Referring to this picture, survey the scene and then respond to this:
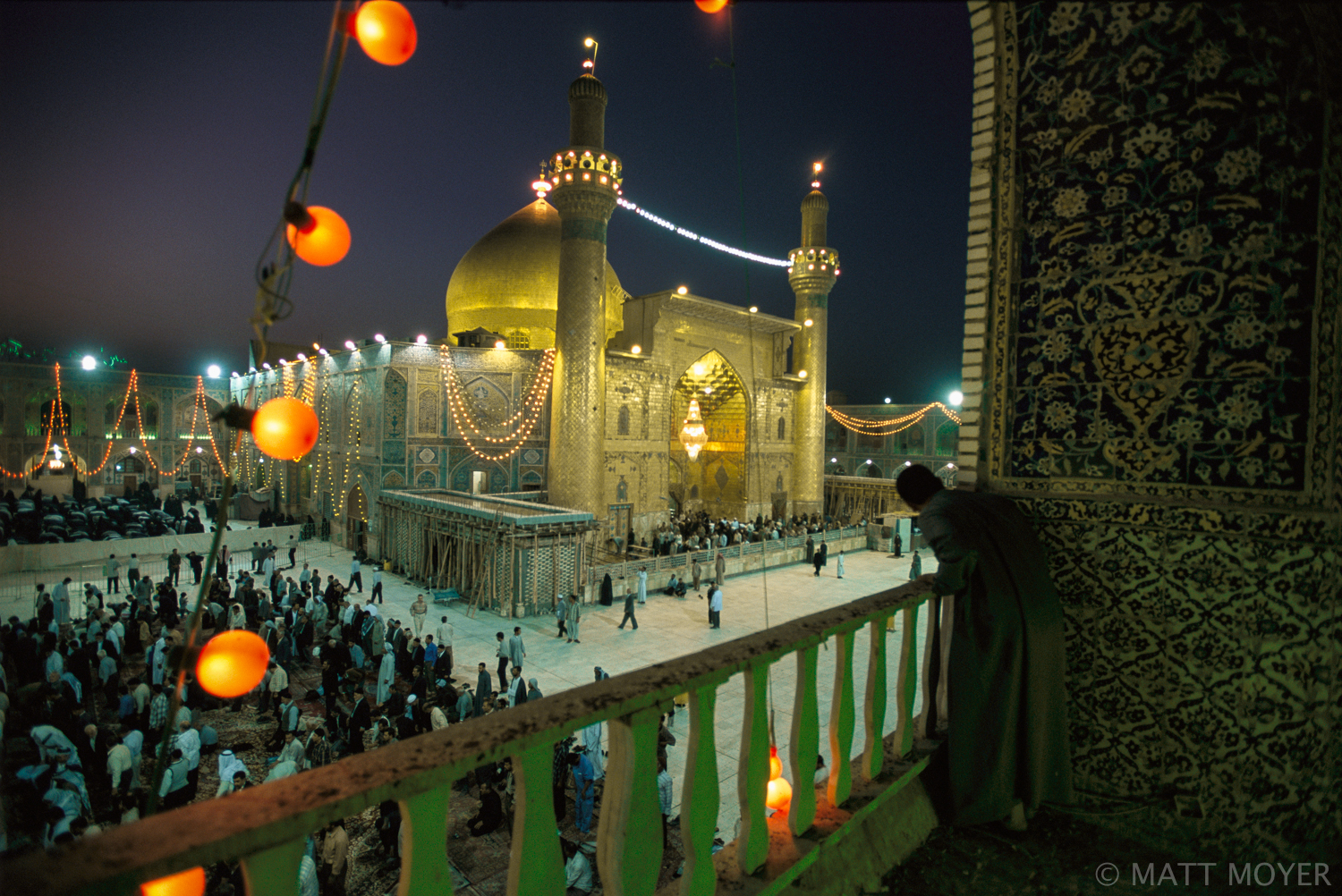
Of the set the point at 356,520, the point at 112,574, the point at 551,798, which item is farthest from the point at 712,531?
the point at 551,798

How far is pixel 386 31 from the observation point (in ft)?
6.56

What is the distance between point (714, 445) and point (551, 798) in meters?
24.2

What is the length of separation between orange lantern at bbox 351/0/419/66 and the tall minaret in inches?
883

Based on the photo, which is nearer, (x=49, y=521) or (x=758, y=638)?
(x=758, y=638)

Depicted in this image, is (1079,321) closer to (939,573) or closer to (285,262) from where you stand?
(939,573)

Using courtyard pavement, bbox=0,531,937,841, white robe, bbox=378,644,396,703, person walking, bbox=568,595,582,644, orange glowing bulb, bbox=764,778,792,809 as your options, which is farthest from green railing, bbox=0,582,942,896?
person walking, bbox=568,595,582,644

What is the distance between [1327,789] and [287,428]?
3.68 meters

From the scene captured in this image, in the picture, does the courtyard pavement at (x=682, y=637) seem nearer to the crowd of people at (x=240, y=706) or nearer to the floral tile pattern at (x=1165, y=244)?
the crowd of people at (x=240, y=706)

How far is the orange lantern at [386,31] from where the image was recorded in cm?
194

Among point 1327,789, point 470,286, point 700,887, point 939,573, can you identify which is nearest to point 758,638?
point 700,887

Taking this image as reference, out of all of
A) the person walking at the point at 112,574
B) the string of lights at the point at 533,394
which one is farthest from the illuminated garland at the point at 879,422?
the person walking at the point at 112,574

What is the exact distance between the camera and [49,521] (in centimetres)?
1739

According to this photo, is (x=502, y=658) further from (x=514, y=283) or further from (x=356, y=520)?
(x=514, y=283)

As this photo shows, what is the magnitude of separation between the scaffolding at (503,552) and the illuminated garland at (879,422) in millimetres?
Result: 22168
